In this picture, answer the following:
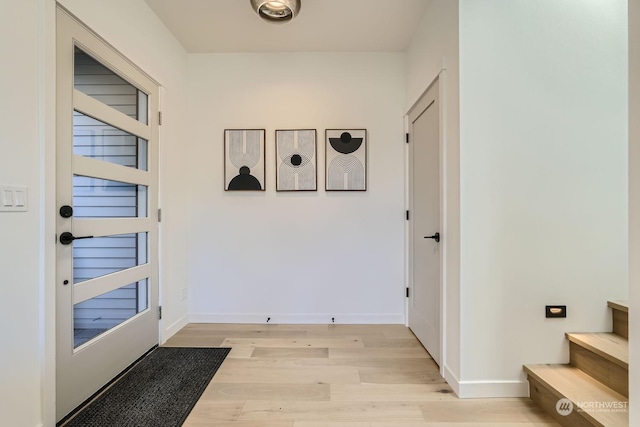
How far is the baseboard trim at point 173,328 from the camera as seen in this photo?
2.54 meters

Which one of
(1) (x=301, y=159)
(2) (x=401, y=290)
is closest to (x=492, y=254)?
(2) (x=401, y=290)

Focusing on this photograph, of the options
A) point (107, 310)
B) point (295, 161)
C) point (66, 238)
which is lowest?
point (107, 310)

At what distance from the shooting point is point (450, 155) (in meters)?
1.93

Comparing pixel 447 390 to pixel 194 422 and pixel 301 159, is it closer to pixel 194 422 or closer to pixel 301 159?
pixel 194 422

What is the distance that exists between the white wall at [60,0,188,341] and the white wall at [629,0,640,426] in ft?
8.65

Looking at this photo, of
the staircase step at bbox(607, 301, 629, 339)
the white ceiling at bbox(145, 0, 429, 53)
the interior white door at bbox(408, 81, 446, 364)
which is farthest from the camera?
the white ceiling at bbox(145, 0, 429, 53)

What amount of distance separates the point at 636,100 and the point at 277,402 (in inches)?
84.8

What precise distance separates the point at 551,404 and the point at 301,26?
314 centimetres

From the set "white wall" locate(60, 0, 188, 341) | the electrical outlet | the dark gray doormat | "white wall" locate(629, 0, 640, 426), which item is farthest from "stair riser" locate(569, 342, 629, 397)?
"white wall" locate(60, 0, 188, 341)

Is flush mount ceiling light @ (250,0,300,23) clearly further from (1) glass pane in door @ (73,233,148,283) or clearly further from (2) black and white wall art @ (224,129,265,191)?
(1) glass pane in door @ (73,233,148,283)

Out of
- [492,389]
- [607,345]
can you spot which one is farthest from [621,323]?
[492,389]

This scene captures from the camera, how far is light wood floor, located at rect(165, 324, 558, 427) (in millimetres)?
1613

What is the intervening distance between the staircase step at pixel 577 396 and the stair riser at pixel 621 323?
336 mm
